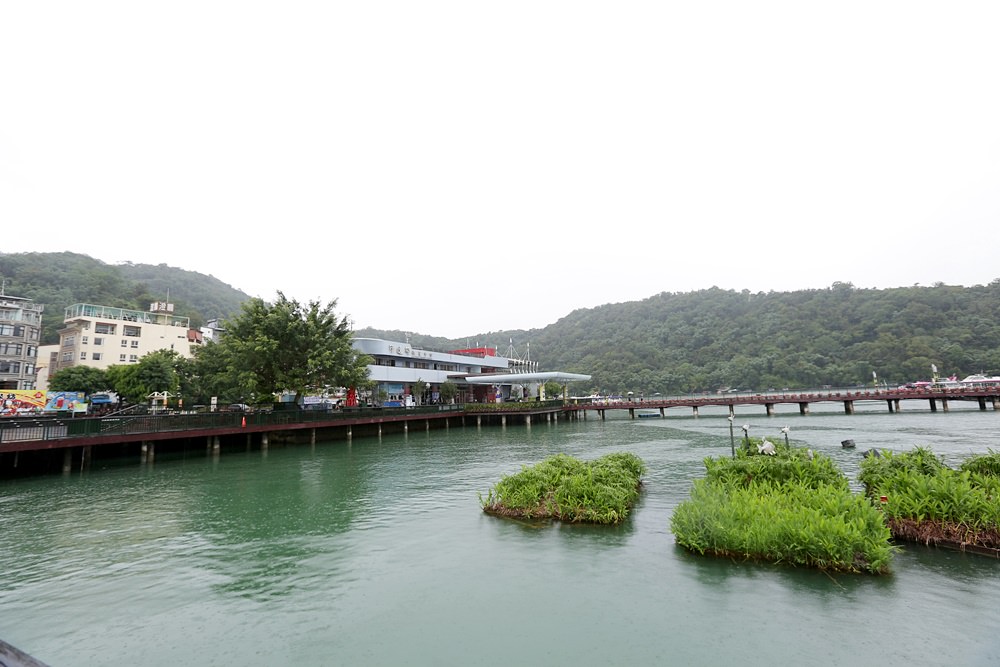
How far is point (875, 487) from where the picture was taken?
11.3 m

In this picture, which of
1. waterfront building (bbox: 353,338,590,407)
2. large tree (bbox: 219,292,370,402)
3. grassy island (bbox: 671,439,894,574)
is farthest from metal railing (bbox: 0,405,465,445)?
grassy island (bbox: 671,439,894,574)

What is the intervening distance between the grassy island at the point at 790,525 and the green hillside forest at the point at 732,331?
64083mm

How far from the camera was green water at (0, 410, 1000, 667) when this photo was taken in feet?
19.9

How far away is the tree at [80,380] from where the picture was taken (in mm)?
46188

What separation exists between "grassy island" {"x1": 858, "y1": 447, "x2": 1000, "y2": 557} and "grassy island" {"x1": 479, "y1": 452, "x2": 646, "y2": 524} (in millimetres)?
5767

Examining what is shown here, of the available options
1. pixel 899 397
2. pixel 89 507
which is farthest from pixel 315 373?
pixel 899 397

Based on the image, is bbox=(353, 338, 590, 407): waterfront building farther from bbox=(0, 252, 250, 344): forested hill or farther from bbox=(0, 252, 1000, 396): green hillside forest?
bbox=(0, 252, 250, 344): forested hill

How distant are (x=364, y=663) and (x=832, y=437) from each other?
36.3 m

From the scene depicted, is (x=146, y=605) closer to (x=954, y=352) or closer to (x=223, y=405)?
(x=223, y=405)

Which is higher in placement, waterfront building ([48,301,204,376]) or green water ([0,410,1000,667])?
waterfront building ([48,301,204,376])

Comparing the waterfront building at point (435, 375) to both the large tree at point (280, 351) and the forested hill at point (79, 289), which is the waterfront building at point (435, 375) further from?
the forested hill at point (79, 289)

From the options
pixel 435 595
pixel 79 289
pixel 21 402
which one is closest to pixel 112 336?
pixel 21 402

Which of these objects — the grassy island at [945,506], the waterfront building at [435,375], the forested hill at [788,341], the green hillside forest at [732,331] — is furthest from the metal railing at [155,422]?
the forested hill at [788,341]

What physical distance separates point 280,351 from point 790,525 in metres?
32.1
